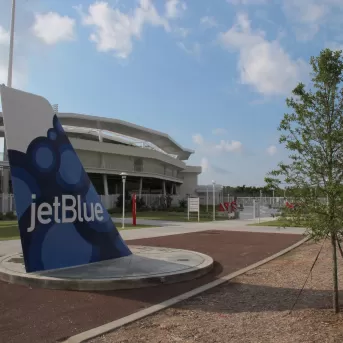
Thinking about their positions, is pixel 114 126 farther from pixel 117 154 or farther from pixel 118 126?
pixel 117 154

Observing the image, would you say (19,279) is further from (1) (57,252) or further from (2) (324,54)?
(2) (324,54)

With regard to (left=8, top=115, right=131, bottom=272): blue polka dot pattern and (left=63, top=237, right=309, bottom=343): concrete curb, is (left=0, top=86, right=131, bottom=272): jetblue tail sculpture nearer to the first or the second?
(left=8, top=115, right=131, bottom=272): blue polka dot pattern

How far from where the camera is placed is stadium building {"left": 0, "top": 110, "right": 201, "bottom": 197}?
47031 mm

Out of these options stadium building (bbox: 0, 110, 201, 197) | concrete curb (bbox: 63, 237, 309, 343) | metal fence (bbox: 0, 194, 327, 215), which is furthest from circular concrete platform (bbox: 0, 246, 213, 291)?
stadium building (bbox: 0, 110, 201, 197)

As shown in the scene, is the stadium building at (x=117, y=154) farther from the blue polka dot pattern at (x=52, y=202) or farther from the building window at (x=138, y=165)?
the blue polka dot pattern at (x=52, y=202)

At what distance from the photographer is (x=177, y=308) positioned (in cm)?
621

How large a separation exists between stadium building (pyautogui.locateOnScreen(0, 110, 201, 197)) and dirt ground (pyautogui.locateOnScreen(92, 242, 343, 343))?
115 feet

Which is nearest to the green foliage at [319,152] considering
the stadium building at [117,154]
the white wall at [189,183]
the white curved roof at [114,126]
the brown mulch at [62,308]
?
the brown mulch at [62,308]

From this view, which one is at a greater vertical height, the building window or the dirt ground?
the building window

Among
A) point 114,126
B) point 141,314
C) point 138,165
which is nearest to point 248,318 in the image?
point 141,314

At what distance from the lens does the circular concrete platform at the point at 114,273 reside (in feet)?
23.6

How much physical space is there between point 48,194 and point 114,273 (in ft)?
6.59

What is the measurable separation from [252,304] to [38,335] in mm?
3271

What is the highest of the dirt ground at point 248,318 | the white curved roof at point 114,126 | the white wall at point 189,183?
the white curved roof at point 114,126
